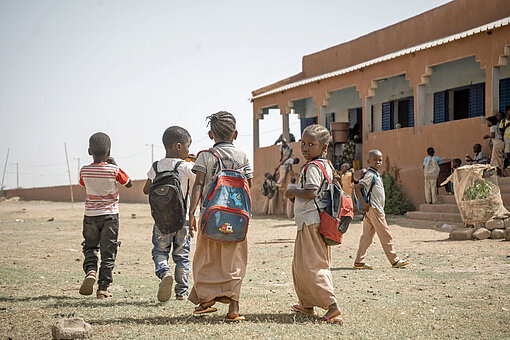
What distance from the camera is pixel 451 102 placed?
59.6ft

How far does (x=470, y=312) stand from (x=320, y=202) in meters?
1.57

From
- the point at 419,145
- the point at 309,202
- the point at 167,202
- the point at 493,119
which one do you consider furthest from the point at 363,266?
the point at 419,145

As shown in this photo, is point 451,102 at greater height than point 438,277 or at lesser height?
greater

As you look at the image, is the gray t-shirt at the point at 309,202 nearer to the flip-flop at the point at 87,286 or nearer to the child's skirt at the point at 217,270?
the child's skirt at the point at 217,270

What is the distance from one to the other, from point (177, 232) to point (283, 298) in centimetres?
120

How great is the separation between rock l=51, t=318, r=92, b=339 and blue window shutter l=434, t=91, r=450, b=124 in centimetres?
1623

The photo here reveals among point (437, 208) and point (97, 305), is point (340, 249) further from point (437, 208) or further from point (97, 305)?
point (97, 305)

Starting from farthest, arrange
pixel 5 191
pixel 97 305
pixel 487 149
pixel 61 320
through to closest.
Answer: pixel 5 191 → pixel 487 149 → pixel 97 305 → pixel 61 320

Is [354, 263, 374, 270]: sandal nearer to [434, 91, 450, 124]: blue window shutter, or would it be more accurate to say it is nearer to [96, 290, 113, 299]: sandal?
[96, 290, 113, 299]: sandal

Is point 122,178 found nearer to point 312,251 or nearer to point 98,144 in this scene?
point 98,144

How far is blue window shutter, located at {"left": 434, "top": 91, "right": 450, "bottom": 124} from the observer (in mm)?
18219

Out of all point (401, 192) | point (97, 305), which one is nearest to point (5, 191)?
point (401, 192)

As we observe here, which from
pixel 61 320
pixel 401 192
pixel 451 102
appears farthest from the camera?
pixel 451 102

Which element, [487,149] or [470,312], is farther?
[487,149]
